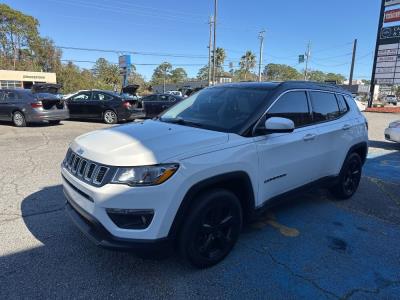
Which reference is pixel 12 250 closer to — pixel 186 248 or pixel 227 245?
pixel 186 248

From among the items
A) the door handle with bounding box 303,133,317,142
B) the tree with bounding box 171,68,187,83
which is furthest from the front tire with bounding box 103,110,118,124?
the tree with bounding box 171,68,187,83

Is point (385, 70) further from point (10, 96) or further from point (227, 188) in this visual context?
point (227, 188)

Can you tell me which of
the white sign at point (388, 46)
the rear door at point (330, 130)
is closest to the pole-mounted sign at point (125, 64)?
the white sign at point (388, 46)

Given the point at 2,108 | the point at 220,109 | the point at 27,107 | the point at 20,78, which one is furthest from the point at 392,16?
the point at 20,78

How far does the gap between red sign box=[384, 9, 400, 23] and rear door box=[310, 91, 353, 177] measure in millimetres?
28171

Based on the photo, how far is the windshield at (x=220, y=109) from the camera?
3267mm

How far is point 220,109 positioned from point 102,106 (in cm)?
1143

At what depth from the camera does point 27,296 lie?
254cm

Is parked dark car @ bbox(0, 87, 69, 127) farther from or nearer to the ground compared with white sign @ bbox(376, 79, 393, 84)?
nearer to the ground

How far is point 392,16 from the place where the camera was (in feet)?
87.4

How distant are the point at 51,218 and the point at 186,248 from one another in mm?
2111

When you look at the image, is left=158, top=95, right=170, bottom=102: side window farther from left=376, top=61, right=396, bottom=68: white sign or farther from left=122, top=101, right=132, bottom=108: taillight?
left=376, top=61, right=396, bottom=68: white sign

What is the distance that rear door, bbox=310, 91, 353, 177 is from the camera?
13.3 ft

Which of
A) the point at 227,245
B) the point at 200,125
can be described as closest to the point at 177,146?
the point at 200,125
